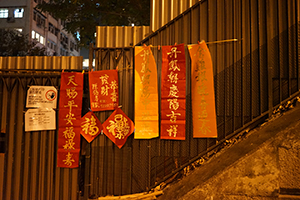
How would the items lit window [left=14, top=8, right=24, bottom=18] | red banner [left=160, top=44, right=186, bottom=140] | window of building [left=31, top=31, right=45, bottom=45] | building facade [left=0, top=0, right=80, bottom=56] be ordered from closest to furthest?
red banner [left=160, top=44, right=186, bottom=140] < building facade [left=0, top=0, right=80, bottom=56] < lit window [left=14, top=8, right=24, bottom=18] < window of building [left=31, top=31, right=45, bottom=45]

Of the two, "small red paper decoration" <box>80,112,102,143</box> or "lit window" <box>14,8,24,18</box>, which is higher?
"lit window" <box>14,8,24,18</box>

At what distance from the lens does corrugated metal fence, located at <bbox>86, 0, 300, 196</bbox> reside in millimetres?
4641

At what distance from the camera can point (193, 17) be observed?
5.14m

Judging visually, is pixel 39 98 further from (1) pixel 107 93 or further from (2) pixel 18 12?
(2) pixel 18 12

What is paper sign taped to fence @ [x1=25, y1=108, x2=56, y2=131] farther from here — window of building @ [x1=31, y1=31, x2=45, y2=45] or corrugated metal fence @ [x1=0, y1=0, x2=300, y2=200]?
window of building @ [x1=31, y1=31, x2=45, y2=45]

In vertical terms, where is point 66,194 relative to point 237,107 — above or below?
below

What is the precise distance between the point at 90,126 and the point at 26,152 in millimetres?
1659

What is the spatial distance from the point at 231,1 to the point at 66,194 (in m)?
5.67

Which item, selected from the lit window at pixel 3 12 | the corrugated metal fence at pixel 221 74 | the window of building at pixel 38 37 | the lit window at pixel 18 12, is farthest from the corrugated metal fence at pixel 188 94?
the lit window at pixel 3 12

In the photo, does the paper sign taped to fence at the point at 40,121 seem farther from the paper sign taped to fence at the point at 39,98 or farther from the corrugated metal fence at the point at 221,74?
the corrugated metal fence at the point at 221,74

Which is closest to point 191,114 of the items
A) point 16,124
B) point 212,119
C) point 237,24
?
point 212,119

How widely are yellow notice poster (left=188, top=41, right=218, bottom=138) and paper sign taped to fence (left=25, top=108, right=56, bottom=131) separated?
327cm

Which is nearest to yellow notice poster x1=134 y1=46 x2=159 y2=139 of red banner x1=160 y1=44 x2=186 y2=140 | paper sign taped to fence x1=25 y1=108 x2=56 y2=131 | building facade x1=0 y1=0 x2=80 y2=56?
red banner x1=160 y1=44 x2=186 y2=140

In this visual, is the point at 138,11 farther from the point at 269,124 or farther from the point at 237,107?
the point at 269,124
